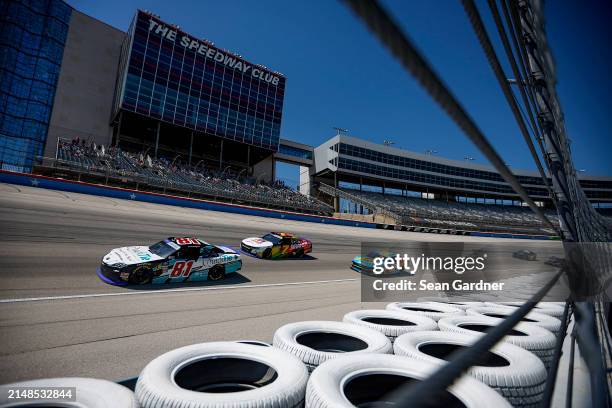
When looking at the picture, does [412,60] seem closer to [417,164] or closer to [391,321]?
[391,321]

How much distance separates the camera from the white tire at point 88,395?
1.92 metres

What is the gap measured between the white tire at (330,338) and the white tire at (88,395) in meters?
1.48

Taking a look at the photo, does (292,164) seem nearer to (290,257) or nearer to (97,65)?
(97,65)

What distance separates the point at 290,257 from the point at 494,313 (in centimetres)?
964

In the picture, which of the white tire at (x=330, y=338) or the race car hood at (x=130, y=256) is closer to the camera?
the white tire at (x=330, y=338)

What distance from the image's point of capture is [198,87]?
40125mm

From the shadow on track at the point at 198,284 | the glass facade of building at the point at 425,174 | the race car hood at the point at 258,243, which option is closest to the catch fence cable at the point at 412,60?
the shadow on track at the point at 198,284

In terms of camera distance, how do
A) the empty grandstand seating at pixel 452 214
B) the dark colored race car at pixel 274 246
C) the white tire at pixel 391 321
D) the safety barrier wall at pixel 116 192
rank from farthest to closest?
the empty grandstand seating at pixel 452 214, the safety barrier wall at pixel 116 192, the dark colored race car at pixel 274 246, the white tire at pixel 391 321

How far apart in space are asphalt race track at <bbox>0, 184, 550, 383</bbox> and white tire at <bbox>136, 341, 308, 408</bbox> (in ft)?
4.15

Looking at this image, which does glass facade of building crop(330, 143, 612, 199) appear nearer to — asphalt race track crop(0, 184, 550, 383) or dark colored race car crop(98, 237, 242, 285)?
asphalt race track crop(0, 184, 550, 383)

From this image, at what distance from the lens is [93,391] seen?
2.04m

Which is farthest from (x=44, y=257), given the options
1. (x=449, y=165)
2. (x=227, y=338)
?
(x=449, y=165)

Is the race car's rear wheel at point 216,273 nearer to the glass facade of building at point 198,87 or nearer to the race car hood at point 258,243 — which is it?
the race car hood at point 258,243

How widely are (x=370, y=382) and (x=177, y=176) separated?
34068 millimetres
